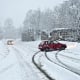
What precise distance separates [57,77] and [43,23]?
115493mm

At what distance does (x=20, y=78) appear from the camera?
1345cm

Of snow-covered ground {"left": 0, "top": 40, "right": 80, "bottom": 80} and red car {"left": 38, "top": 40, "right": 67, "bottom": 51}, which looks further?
red car {"left": 38, "top": 40, "right": 67, "bottom": 51}

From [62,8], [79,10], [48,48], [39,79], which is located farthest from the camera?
[62,8]

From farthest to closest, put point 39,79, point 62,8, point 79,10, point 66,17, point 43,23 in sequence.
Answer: point 43,23
point 62,8
point 66,17
point 79,10
point 39,79

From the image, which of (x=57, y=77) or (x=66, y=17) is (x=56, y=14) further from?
(x=57, y=77)

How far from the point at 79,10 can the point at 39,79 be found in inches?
2361

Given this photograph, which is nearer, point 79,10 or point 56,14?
point 79,10

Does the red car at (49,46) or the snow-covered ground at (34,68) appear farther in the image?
the red car at (49,46)

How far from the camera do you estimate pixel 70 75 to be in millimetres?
13586

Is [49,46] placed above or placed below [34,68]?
below

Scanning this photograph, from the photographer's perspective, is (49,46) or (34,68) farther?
(49,46)

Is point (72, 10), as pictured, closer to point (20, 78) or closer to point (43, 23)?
point (43, 23)

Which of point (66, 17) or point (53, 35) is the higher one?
point (66, 17)


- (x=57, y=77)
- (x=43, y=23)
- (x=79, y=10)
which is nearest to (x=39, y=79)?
(x=57, y=77)
